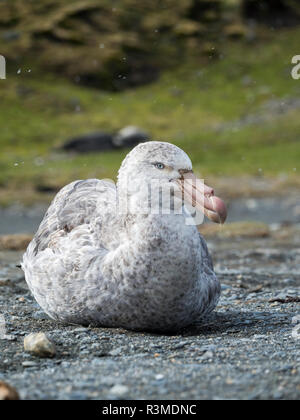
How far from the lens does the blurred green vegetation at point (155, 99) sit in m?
39.3

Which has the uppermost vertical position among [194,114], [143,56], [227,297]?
[143,56]

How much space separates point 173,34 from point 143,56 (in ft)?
30.5

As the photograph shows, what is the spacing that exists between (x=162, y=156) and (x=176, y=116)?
57699 millimetres

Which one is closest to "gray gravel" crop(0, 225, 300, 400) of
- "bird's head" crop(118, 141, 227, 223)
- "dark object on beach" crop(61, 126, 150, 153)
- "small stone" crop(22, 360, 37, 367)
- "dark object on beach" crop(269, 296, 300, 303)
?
"small stone" crop(22, 360, 37, 367)

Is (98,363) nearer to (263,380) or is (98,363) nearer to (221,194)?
(263,380)

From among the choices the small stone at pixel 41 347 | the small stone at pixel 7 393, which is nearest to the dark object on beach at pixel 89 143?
the small stone at pixel 41 347

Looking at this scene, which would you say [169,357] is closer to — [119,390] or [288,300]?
[119,390]

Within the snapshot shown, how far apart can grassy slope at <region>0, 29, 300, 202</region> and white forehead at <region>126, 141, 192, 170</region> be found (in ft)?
73.0

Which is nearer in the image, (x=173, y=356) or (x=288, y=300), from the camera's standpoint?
(x=173, y=356)

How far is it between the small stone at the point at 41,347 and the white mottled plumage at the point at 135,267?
721mm

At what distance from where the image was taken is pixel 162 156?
6453 millimetres

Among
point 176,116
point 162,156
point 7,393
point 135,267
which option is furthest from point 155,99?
point 7,393

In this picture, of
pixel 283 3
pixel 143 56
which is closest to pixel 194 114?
pixel 143 56
